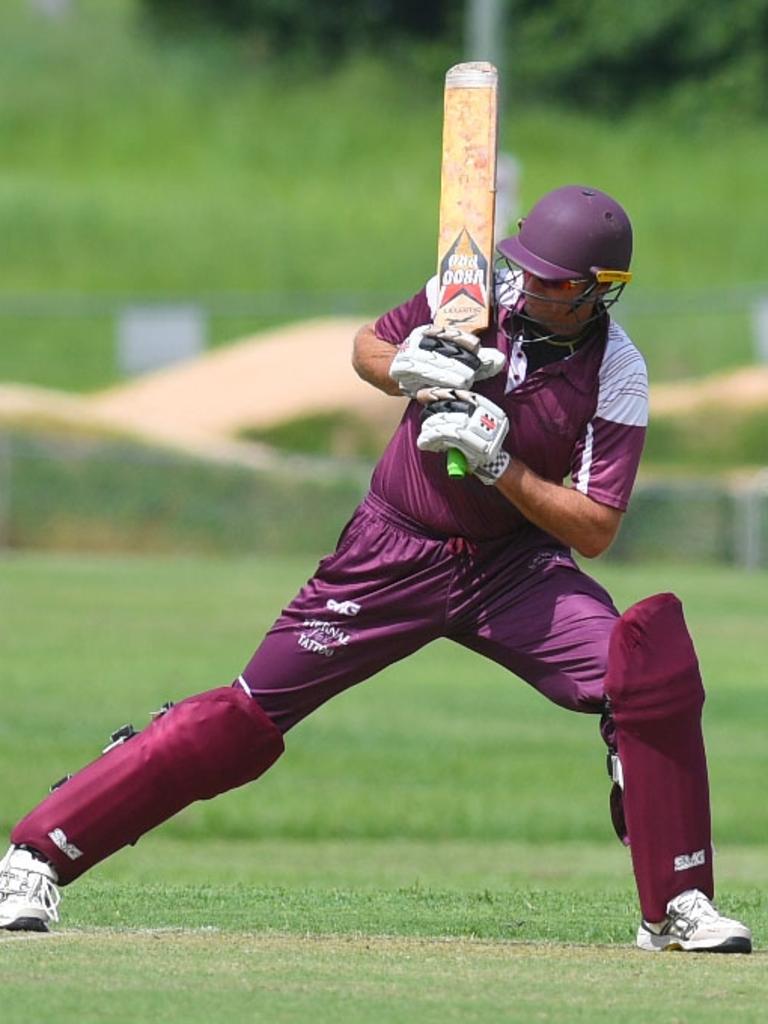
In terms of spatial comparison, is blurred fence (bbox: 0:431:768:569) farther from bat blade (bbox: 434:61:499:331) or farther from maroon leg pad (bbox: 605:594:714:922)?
maroon leg pad (bbox: 605:594:714:922)

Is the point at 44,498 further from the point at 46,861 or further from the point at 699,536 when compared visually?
the point at 46,861

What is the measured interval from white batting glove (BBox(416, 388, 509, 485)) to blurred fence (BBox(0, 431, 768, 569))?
1606cm

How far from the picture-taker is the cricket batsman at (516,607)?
629 cm

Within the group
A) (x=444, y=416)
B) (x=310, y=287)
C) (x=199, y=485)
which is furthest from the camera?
(x=310, y=287)

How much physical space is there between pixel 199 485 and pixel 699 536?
4632 millimetres

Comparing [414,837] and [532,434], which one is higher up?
[532,434]

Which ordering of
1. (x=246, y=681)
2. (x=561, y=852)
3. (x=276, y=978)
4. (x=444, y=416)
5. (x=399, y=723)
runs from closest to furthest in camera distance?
(x=276, y=978), (x=444, y=416), (x=246, y=681), (x=561, y=852), (x=399, y=723)

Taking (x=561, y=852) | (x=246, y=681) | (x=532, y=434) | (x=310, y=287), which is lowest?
(x=561, y=852)

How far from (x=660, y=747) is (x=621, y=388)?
0.93 meters

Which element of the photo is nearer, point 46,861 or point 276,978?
point 276,978

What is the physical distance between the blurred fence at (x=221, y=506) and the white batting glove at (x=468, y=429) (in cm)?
1606

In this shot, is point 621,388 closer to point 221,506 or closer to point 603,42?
point 221,506

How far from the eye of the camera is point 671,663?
627 centimetres

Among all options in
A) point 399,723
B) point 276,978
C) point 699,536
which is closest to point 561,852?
point 399,723
